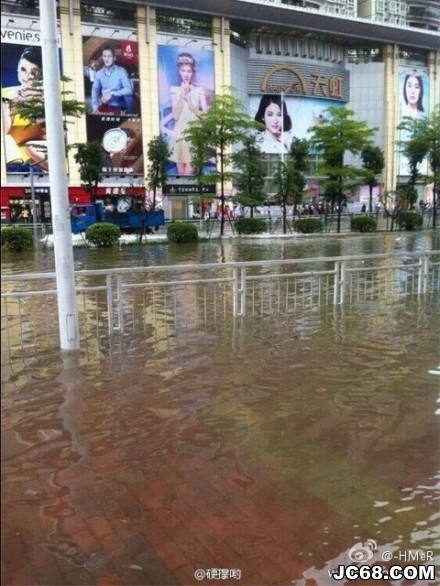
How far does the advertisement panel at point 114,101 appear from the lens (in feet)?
138

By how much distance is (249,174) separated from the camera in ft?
98.4

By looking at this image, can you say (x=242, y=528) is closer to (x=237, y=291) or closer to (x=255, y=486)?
(x=255, y=486)

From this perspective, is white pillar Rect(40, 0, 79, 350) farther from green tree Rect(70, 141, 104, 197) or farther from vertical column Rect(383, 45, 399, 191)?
vertical column Rect(383, 45, 399, 191)

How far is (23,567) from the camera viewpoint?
2.57m

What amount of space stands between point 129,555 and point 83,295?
21.1 feet

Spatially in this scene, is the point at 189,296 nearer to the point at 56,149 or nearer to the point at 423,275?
the point at 423,275

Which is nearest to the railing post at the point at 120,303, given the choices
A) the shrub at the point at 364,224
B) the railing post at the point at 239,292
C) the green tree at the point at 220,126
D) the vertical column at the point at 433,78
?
the railing post at the point at 239,292

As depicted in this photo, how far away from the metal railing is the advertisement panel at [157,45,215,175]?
36.8 meters

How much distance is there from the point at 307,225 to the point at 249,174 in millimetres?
4003

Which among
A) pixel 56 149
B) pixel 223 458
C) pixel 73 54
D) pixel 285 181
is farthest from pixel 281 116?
pixel 223 458

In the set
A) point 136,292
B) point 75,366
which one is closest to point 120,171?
point 136,292

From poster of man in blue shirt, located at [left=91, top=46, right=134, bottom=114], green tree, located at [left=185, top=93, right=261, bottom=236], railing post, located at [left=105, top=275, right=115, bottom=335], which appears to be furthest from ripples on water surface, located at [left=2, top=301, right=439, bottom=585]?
poster of man in blue shirt, located at [left=91, top=46, right=134, bottom=114]

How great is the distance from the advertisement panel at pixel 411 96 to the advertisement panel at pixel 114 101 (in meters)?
27.8

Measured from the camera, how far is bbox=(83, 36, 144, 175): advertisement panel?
138 feet
